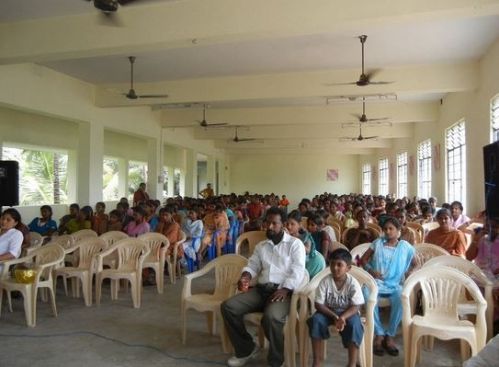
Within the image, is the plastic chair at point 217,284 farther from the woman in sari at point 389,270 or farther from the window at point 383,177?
the window at point 383,177

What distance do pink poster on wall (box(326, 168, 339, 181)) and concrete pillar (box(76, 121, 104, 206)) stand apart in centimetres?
1457

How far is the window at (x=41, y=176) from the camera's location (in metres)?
9.58

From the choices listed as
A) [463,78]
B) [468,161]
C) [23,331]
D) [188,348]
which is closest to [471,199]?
[468,161]

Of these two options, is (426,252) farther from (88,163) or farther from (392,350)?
(88,163)

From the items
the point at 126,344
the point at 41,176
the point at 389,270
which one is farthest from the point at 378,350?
the point at 41,176

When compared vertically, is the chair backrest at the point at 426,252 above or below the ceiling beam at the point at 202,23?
below

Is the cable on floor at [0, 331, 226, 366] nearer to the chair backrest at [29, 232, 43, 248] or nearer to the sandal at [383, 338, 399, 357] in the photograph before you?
the sandal at [383, 338, 399, 357]

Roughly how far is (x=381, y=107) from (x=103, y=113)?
6423 mm

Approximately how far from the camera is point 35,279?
14.0ft

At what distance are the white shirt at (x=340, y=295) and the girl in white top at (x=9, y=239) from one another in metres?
3.33

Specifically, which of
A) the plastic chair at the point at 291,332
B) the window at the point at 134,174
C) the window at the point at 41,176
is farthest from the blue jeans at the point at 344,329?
the window at the point at 134,174

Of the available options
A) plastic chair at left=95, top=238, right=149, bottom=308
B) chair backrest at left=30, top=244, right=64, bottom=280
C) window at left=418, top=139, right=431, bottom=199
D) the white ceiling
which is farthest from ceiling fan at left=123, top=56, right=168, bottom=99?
window at left=418, top=139, right=431, bottom=199

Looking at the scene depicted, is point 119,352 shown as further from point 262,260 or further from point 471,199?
point 471,199

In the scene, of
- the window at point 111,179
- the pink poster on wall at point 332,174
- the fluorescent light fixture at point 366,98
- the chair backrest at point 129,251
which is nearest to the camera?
the chair backrest at point 129,251
